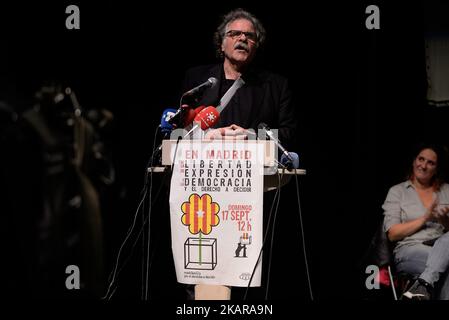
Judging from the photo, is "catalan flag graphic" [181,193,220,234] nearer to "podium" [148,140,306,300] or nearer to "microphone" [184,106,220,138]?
"podium" [148,140,306,300]

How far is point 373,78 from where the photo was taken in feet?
16.6

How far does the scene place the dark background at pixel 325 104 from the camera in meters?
4.93

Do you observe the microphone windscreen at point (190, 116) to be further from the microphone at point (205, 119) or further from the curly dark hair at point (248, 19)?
the curly dark hair at point (248, 19)

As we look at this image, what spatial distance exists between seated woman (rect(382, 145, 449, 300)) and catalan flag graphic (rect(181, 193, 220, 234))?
1.59 m

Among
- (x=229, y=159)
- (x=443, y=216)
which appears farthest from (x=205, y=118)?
(x=443, y=216)

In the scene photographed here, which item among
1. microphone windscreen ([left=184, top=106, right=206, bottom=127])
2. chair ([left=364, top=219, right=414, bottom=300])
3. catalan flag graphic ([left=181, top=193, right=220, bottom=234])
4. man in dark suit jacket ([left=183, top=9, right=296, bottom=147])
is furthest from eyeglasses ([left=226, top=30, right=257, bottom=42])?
chair ([left=364, top=219, right=414, bottom=300])

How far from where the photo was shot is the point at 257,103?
13.6 ft

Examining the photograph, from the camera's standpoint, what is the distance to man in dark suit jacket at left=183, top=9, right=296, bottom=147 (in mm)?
4133

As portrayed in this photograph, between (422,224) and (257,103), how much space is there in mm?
1419

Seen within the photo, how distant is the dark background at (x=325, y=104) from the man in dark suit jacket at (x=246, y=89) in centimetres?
72

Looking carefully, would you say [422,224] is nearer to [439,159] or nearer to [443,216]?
[443,216]

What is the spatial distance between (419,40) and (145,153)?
220 centimetres
